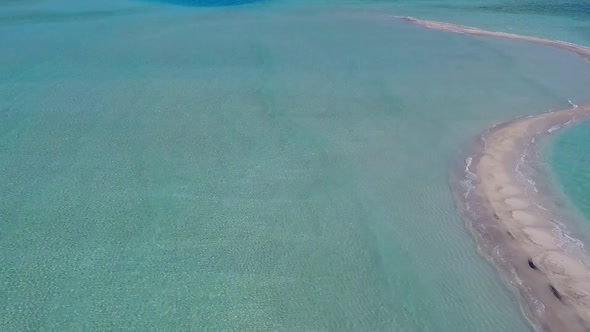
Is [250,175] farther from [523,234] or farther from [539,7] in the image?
[539,7]

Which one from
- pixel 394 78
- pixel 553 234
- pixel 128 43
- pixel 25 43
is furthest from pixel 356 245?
pixel 25 43

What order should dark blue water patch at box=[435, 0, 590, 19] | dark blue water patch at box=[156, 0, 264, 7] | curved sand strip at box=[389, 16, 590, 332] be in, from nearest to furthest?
curved sand strip at box=[389, 16, 590, 332] < dark blue water patch at box=[435, 0, 590, 19] < dark blue water patch at box=[156, 0, 264, 7]

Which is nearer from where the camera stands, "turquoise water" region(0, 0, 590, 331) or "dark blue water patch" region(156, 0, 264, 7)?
"turquoise water" region(0, 0, 590, 331)

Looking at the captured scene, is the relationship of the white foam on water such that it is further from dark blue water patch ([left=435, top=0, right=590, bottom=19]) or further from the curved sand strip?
dark blue water patch ([left=435, top=0, right=590, bottom=19])

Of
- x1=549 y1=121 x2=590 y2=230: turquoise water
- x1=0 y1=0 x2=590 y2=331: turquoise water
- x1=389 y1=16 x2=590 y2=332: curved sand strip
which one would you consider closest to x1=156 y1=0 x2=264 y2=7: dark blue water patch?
x1=0 y1=0 x2=590 y2=331: turquoise water

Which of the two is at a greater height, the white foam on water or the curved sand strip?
the white foam on water

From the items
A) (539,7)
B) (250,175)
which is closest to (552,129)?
(250,175)
